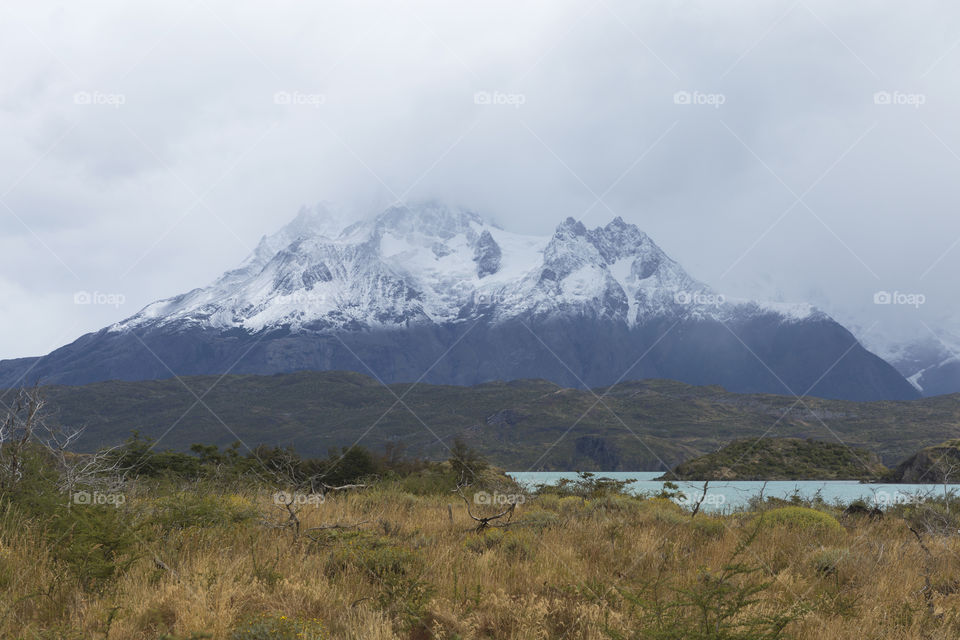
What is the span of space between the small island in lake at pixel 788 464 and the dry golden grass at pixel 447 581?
190ft

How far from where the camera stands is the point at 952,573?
870 centimetres

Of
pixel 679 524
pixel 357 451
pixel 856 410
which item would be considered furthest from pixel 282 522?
pixel 856 410

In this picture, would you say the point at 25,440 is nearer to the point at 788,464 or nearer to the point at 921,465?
the point at 921,465

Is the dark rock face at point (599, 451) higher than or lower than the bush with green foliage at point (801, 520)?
lower

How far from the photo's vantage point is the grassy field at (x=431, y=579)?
5516mm

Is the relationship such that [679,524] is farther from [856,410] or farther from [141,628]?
[856,410]

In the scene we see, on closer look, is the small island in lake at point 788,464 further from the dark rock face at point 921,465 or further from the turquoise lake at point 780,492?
the turquoise lake at point 780,492

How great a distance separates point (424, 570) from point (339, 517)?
3.91 metres

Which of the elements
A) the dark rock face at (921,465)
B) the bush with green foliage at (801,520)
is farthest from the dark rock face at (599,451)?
the bush with green foliage at (801,520)

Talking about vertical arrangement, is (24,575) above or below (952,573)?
above

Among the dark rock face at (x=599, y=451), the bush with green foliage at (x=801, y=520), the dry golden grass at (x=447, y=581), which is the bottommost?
the dark rock face at (x=599, y=451)

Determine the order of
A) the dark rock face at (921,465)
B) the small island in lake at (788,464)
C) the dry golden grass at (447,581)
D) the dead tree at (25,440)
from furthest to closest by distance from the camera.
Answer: the small island in lake at (788,464), the dark rock face at (921,465), the dead tree at (25,440), the dry golden grass at (447,581)

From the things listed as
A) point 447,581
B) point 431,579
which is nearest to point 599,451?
point 431,579

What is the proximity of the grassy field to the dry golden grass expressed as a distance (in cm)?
3
